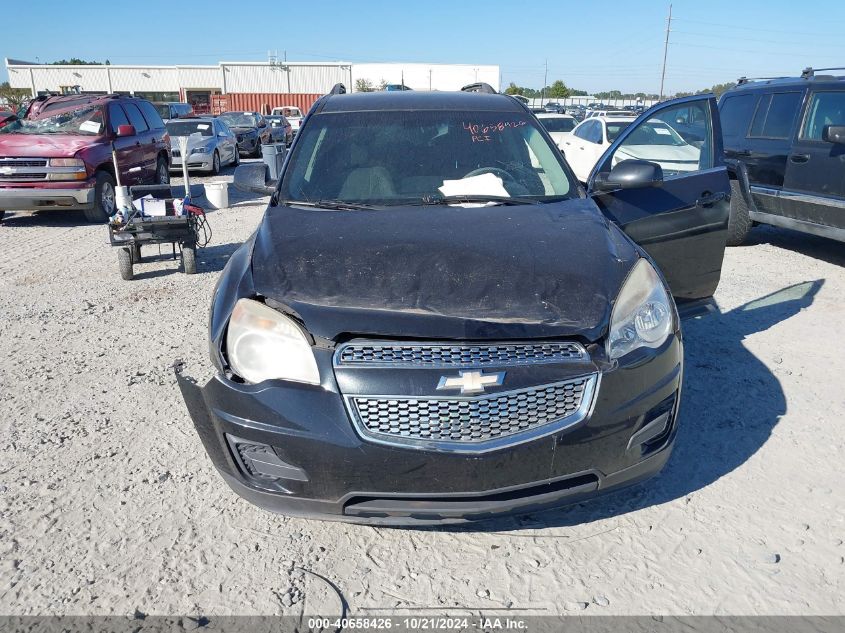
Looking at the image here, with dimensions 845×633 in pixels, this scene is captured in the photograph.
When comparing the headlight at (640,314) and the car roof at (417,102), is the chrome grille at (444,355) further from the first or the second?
the car roof at (417,102)

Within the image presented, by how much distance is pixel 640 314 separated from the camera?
100 inches

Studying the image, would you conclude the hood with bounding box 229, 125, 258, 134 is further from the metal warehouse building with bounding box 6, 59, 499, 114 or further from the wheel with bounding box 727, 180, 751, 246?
the metal warehouse building with bounding box 6, 59, 499, 114

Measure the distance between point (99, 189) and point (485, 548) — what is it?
924cm

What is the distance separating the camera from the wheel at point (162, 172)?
39.8 ft

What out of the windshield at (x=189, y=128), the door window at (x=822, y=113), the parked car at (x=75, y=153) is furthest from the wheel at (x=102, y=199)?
the door window at (x=822, y=113)

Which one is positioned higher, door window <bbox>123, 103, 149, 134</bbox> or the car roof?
the car roof

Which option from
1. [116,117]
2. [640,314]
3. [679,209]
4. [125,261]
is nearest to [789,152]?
[679,209]

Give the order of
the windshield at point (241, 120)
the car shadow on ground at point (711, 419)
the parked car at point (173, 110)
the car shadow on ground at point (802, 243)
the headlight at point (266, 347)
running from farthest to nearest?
the parked car at point (173, 110) < the windshield at point (241, 120) < the car shadow on ground at point (802, 243) < the car shadow on ground at point (711, 419) < the headlight at point (266, 347)

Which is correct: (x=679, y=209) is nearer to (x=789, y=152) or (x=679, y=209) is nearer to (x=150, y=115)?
(x=789, y=152)

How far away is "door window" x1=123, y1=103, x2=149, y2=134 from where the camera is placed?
11375 millimetres

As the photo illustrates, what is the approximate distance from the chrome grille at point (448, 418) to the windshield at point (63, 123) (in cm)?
966

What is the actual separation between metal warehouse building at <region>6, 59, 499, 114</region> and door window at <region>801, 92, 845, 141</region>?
45.4m

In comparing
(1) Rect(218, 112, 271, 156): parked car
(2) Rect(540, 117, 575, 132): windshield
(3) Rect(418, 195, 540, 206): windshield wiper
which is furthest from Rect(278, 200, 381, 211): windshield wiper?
(1) Rect(218, 112, 271, 156): parked car

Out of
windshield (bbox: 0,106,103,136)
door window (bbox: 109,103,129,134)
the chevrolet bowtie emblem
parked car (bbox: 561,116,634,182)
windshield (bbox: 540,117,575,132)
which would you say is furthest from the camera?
windshield (bbox: 540,117,575,132)
